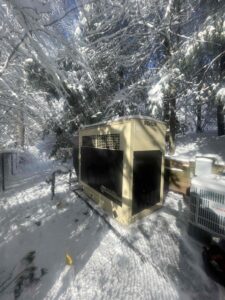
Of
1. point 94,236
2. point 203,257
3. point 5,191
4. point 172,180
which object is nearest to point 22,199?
point 5,191

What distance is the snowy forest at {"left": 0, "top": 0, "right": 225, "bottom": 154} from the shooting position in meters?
2.49

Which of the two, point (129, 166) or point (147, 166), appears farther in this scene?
point (147, 166)

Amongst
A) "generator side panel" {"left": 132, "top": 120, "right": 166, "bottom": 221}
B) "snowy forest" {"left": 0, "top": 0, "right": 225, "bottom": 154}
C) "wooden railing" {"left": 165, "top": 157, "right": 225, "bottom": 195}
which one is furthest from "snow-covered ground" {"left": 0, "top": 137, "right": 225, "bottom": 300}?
"snowy forest" {"left": 0, "top": 0, "right": 225, "bottom": 154}

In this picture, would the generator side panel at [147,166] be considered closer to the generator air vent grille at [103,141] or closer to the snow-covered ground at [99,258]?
the snow-covered ground at [99,258]

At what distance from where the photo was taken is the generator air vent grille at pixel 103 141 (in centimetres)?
415

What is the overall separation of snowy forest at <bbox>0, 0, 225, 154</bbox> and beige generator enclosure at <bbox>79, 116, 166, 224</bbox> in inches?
44.2

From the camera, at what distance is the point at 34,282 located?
2779mm

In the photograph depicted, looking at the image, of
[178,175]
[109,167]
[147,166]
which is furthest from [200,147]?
[109,167]

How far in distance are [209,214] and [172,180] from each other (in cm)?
258

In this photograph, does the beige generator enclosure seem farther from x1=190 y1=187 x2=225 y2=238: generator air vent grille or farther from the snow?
the snow

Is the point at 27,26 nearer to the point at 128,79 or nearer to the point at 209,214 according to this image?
the point at 209,214

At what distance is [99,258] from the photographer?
10.0 ft

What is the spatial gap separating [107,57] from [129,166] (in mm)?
5604

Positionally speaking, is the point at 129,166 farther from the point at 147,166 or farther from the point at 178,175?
the point at 178,175
